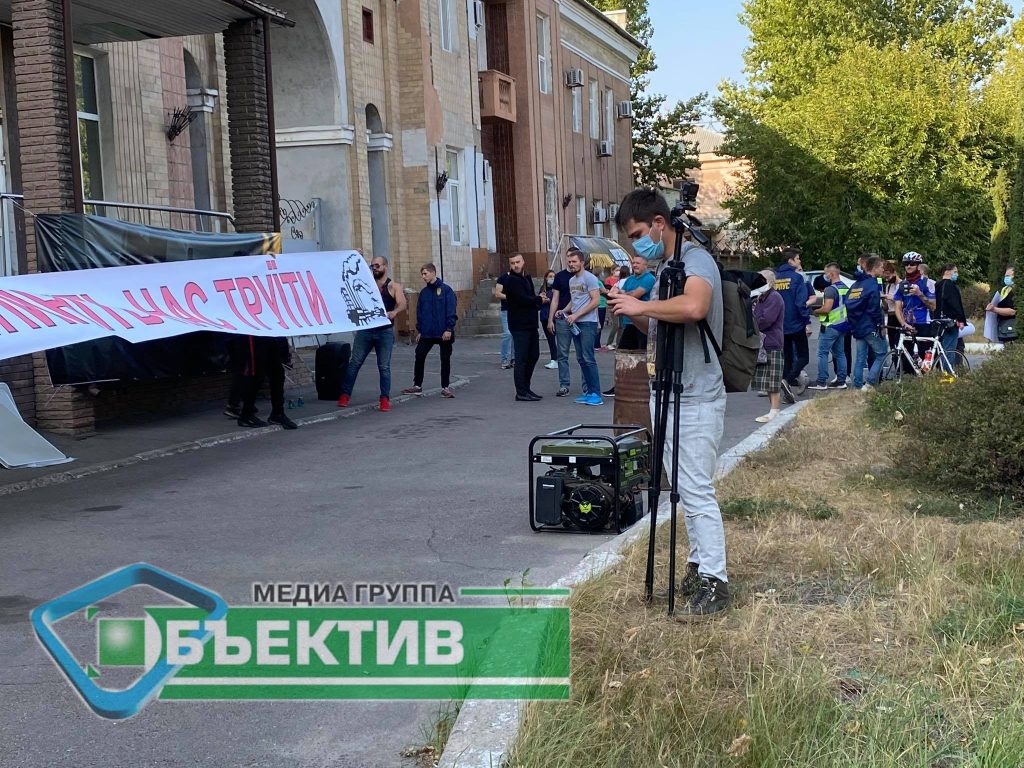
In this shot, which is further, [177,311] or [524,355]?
[524,355]

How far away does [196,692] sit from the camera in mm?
5043

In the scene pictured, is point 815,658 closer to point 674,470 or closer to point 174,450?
point 674,470

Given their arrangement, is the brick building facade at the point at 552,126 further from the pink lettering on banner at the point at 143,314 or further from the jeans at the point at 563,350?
the pink lettering on banner at the point at 143,314

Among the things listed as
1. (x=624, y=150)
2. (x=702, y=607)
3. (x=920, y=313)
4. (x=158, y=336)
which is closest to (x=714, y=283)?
(x=702, y=607)

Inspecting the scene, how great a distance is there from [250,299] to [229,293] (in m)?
0.30

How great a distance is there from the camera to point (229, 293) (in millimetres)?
12445

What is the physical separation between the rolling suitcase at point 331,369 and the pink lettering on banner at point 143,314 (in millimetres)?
5294

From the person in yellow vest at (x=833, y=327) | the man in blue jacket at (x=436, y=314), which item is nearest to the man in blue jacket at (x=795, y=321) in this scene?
the person in yellow vest at (x=833, y=327)

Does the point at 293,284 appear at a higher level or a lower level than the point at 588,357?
higher

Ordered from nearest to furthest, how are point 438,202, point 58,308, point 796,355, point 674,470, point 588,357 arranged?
point 674,470
point 58,308
point 588,357
point 796,355
point 438,202

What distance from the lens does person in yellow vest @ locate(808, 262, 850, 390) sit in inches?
652

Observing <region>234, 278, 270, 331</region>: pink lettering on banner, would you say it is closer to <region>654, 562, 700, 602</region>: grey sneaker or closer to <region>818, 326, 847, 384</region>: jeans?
<region>654, 562, 700, 602</region>: grey sneaker

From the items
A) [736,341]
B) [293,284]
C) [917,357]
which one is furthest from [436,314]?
[736,341]

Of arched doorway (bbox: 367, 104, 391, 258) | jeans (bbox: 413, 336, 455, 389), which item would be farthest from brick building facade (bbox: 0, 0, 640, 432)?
jeans (bbox: 413, 336, 455, 389)
